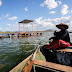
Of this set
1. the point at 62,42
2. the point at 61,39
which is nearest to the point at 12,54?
the point at 61,39

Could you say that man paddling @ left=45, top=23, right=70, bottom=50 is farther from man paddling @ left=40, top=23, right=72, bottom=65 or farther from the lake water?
the lake water

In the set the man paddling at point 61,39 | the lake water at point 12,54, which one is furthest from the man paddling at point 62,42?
the lake water at point 12,54

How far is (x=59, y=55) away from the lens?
13.9 feet

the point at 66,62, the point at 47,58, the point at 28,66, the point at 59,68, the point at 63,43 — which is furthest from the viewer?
the point at 47,58

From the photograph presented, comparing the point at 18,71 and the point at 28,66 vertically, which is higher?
the point at 28,66

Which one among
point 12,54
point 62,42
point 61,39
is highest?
point 61,39

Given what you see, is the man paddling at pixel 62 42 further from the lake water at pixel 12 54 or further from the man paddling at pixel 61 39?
the lake water at pixel 12 54

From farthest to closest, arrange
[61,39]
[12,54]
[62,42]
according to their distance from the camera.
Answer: [12,54]
[61,39]
[62,42]

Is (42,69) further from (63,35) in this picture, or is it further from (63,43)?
(63,35)

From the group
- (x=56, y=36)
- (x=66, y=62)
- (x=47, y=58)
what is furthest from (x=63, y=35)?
(x=47, y=58)

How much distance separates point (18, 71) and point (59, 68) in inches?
58.6

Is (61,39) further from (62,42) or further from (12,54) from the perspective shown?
(12,54)

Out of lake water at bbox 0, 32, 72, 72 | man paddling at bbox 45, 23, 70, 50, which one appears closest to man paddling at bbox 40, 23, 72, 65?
man paddling at bbox 45, 23, 70, 50

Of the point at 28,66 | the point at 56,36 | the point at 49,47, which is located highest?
the point at 56,36
